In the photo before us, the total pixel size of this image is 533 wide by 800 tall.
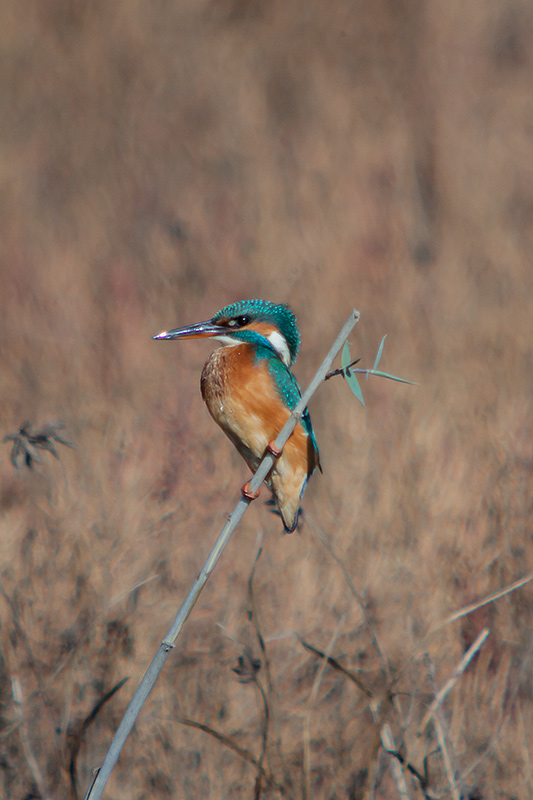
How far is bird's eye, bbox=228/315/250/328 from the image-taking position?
1.14 meters

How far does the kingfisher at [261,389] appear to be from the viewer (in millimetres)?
1156

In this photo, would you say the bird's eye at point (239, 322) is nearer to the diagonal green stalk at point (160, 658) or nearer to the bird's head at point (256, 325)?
the bird's head at point (256, 325)

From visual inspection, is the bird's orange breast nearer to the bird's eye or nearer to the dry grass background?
the bird's eye

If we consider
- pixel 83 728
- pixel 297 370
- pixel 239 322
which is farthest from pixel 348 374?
pixel 297 370

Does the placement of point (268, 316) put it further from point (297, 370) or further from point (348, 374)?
point (297, 370)

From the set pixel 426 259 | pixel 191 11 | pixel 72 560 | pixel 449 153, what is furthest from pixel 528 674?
pixel 191 11

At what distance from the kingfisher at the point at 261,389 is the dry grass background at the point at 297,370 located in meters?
0.33

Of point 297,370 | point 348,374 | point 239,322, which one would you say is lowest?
point 348,374

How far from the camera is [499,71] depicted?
4188 millimetres

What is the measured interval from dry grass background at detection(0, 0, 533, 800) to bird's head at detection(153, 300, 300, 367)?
1.59ft

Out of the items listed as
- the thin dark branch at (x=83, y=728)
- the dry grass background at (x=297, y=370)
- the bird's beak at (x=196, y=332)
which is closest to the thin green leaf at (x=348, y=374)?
the bird's beak at (x=196, y=332)

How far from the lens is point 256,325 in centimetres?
119

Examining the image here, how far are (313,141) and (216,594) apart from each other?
8.67 feet

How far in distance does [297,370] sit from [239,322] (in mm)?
1763
